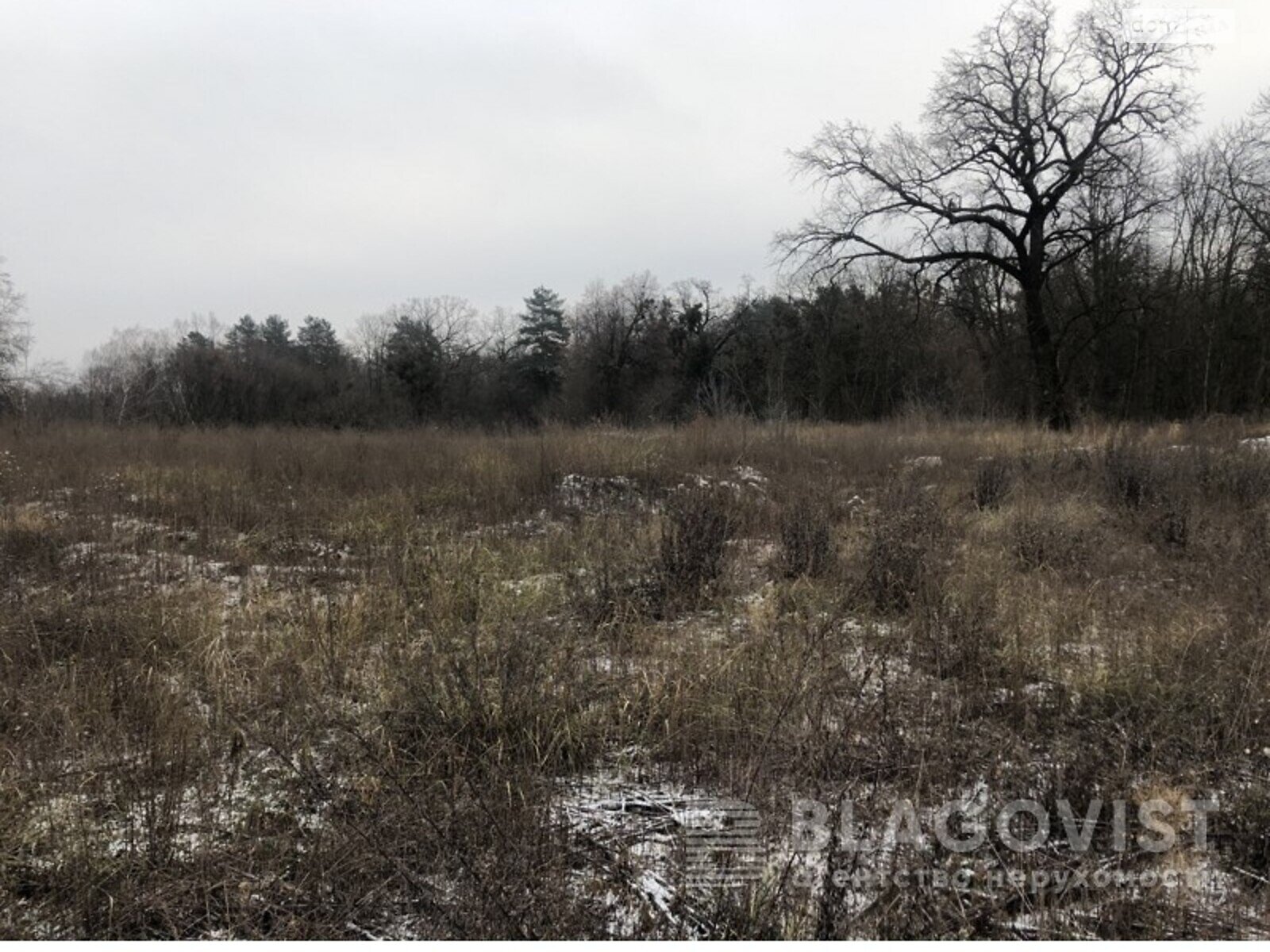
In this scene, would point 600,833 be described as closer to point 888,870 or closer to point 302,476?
point 888,870

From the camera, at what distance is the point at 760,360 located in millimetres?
40969

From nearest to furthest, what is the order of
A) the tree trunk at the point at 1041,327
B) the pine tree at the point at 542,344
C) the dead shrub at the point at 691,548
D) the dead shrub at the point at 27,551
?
the dead shrub at the point at 691,548 → the dead shrub at the point at 27,551 → the tree trunk at the point at 1041,327 → the pine tree at the point at 542,344

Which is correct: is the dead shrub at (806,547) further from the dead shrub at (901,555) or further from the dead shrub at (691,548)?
the dead shrub at (691,548)

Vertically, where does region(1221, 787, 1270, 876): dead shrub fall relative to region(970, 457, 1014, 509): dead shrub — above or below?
below

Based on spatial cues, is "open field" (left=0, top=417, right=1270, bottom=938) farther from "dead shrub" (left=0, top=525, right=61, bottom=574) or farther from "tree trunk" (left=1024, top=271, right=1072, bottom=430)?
"tree trunk" (left=1024, top=271, right=1072, bottom=430)

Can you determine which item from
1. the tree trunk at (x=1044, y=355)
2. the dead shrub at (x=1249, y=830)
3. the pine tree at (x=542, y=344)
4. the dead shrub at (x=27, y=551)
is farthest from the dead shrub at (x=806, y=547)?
the pine tree at (x=542, y=344)

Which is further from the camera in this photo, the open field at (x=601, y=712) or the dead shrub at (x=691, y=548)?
the dead shrub at (x=691, y=548)

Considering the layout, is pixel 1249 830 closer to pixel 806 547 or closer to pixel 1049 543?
pixel 806 547

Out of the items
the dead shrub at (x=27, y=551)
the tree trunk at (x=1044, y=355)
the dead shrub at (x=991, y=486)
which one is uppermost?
the tree trunk at (x=1044, y=355)

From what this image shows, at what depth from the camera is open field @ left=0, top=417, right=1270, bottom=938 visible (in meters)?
1.92

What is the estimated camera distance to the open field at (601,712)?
1915mm

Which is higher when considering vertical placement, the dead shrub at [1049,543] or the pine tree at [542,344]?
the pine tree at [542,344]

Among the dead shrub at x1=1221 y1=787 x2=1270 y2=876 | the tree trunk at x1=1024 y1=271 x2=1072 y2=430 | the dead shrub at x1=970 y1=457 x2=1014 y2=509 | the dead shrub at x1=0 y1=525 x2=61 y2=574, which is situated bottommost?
the dead shrub at x1=1221 y1=787 x2=1270 y2=876

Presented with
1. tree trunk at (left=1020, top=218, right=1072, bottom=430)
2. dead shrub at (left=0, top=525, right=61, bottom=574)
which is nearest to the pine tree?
tree trunk at (left=1020, top=218, right=1072, bottom=430)
